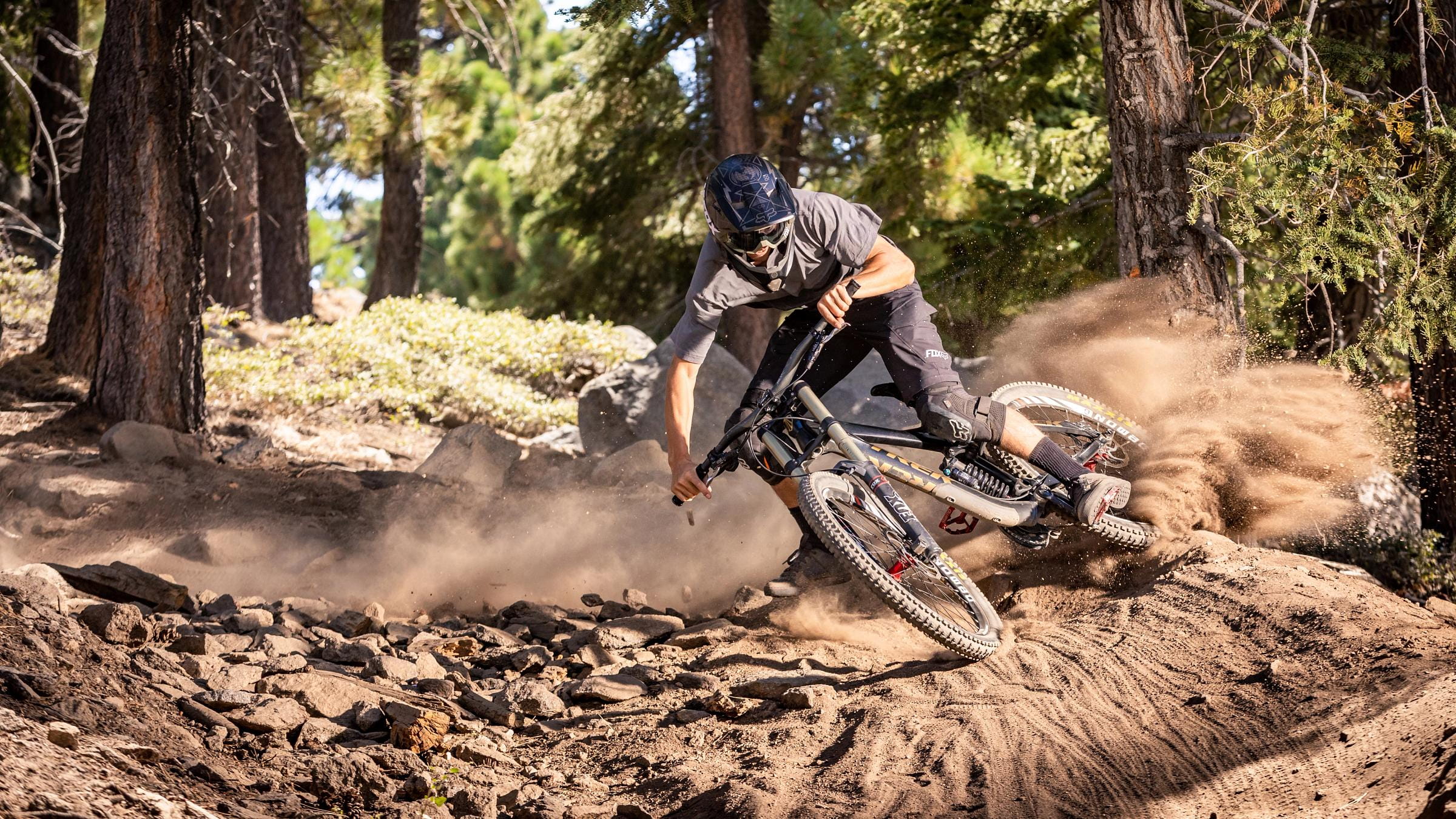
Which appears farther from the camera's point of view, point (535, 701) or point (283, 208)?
point (283, 208)

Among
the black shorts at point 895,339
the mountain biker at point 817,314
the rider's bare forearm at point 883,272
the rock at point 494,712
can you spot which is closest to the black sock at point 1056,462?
the mountain biker at point 817,314

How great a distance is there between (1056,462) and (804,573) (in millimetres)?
1449

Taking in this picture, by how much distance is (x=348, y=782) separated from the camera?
146 inches

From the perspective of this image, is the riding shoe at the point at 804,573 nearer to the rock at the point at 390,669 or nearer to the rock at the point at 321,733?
the rock at the point at 390,669

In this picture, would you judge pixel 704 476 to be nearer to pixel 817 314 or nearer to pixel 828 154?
pixel 817 314

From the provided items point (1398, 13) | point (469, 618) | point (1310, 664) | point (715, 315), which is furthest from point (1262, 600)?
point (1398, 13)

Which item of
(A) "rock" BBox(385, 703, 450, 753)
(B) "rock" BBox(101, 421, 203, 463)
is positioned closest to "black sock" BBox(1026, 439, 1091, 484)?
(A) "rock" BBox(385, 703, 450, 753)

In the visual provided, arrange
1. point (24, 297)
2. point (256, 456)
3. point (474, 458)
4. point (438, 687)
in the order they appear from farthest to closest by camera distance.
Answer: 1. point (24, 297)
2. point (256, 456)
3. point (474, 458)
4. point (438, 687)

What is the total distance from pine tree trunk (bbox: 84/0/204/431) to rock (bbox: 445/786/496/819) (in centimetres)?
673

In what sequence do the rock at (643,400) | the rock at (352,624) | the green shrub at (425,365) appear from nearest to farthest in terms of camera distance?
the rock at (352,624) < the rock at (643,400) < the green shrub at (425,365)

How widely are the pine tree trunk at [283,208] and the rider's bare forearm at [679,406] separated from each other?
11.8 meters

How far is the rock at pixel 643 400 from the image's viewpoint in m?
10.2

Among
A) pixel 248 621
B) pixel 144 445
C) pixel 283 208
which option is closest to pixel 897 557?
pixel 248 621

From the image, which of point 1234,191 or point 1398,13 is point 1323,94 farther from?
point 1398,13
